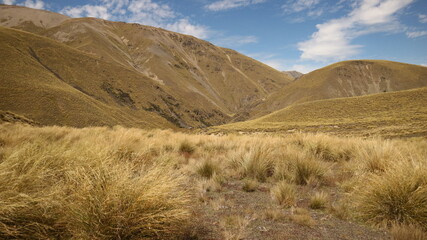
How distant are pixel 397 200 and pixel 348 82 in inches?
5332

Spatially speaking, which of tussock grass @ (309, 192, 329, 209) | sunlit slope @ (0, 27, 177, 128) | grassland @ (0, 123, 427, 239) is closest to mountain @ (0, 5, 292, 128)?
sunlit slope @ (0, 27, 177, 128)

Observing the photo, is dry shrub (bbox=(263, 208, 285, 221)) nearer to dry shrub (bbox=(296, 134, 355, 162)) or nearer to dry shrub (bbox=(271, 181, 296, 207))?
dry shrub (bbox=(271, 181, 296, 207))

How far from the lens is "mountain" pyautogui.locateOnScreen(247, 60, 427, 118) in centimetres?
11281

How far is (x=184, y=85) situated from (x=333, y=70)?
81.1 metres

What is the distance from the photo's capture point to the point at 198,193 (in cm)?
426

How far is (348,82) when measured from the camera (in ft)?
388

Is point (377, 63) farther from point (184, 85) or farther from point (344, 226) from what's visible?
point (344, 226)

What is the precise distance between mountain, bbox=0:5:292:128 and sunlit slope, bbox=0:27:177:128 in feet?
0.63

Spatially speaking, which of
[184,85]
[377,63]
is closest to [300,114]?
[184,85]

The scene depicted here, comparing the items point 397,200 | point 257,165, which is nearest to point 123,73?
point 257,165

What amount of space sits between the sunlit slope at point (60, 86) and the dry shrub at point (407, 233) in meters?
44.3

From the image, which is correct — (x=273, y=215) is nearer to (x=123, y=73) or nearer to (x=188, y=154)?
(x=188, y=154)

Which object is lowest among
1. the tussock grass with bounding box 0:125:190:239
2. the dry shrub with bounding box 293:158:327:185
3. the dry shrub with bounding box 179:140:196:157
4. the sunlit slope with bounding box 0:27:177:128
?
the dry shrub with bounding box 179:140:196:157

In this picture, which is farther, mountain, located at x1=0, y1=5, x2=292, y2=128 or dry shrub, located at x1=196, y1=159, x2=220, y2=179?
mountain, located at x1=0, y1=5, x2=292, y2=128
